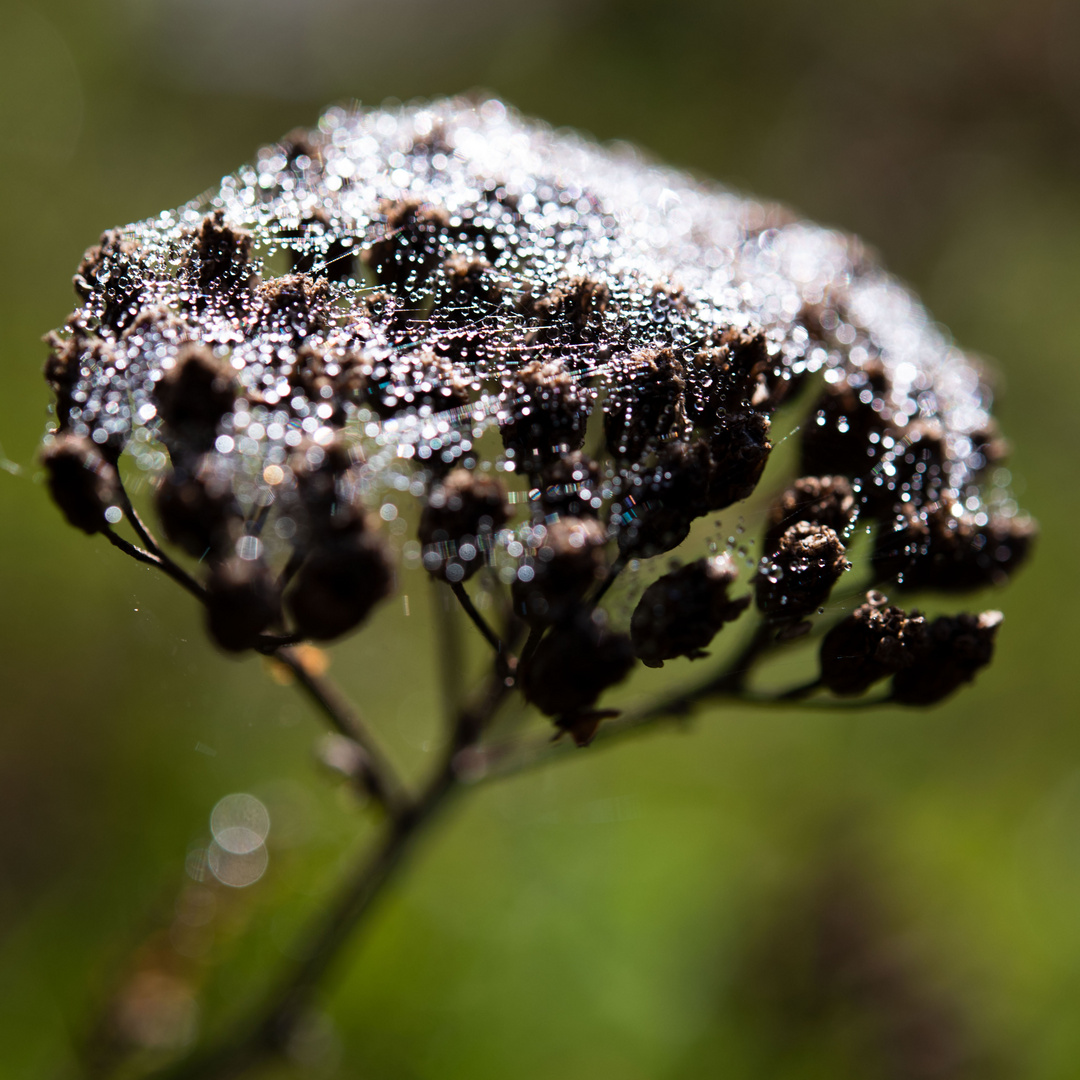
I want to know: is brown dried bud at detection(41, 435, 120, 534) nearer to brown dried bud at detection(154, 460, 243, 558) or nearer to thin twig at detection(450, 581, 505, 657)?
brown dried bud at detection(154, 460, 243, 558)

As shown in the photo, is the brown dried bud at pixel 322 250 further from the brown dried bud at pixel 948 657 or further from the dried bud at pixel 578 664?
the brown dried bud at pixel 948 657

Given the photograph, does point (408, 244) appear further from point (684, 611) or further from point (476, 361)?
point (684, 611)

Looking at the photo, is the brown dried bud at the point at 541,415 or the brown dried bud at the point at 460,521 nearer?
the brown dried bud at the point at 460,521

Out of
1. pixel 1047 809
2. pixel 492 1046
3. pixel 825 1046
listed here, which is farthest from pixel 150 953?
pixel 1047 809

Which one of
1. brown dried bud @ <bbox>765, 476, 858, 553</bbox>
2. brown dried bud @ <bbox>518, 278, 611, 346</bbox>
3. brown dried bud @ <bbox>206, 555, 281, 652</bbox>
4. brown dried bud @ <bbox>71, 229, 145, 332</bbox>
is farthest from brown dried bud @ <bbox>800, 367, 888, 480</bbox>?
brown dried bud @ <bbox>71, 229, 145, 332</bbox>

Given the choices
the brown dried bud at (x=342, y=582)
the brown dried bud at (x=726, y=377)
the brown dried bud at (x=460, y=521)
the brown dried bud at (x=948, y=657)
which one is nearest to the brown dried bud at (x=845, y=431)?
the brown dried bud at (x=726, y=377)

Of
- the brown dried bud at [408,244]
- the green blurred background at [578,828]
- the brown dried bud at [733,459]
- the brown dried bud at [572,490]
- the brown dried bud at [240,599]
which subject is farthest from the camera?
the green blurred background at [578,828]
